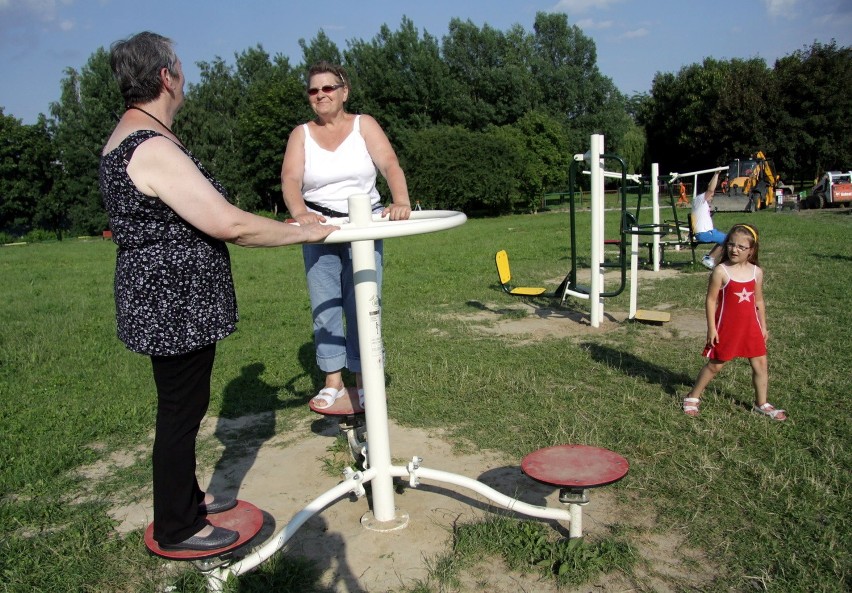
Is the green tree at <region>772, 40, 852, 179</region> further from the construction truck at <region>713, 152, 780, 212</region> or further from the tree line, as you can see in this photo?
the construction truck at <region>713, 152, 780, 212</region>

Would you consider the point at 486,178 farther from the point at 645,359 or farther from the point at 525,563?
the point at 525,563

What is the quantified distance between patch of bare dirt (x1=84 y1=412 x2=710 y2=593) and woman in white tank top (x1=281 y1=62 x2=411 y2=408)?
516mm

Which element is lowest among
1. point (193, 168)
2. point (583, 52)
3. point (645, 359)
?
point (645, 359)

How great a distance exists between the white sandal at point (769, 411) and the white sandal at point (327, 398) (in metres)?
2.45

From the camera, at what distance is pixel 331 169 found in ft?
10.8

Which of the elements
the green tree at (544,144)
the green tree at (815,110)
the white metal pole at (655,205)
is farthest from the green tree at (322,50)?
the white metal pole at (655,205)

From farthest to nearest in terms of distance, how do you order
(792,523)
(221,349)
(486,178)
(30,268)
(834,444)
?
1. (486,178)
2. (30,268)
3. (221,349)
4. (834,444)
5. (792,523)

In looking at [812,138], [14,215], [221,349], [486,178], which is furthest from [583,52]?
[221,349]

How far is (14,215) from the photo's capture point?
47344 mm

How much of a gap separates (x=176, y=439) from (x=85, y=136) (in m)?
49.5

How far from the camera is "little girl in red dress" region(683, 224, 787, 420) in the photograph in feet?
13.6

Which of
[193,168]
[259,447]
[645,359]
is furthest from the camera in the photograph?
[645,359]

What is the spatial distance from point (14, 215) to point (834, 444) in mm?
53576

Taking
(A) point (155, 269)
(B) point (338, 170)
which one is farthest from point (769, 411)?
(A) point (155, 269)
